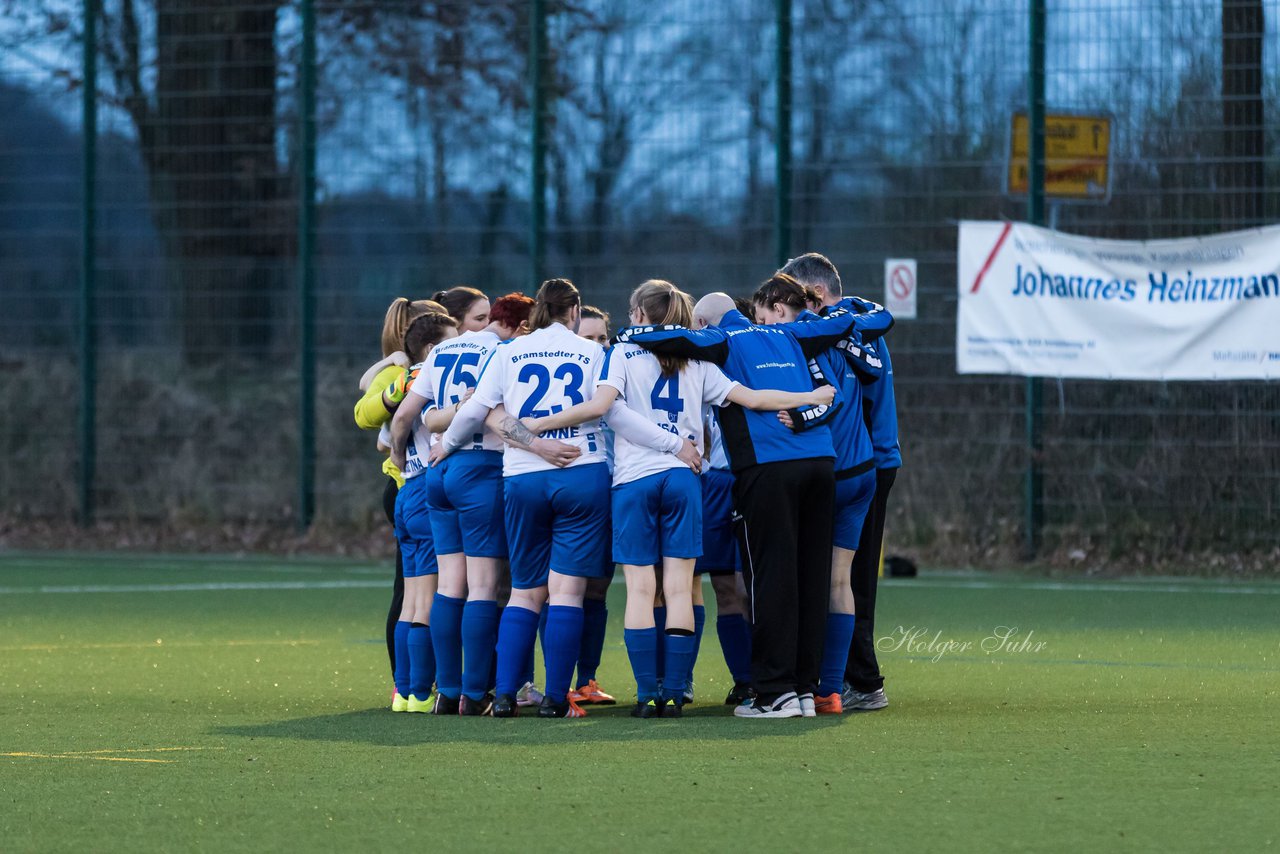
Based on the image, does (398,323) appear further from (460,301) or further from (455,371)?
(455,371)

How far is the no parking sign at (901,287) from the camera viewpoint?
16.3 metres

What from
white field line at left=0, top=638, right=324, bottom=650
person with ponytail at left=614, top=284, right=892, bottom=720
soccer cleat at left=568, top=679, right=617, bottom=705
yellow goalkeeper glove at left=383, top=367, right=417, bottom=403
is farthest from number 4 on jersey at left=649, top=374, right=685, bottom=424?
white field line at left=0, top=638, right=324, bottom=650

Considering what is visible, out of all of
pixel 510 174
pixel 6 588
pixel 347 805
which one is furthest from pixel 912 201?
pixel 347 805

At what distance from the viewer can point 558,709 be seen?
830 centimetres

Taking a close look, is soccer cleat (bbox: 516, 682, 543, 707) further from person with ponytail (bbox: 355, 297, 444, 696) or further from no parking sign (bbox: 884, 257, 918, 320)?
no parking sign (bbox: 884, 257, 918, 320)

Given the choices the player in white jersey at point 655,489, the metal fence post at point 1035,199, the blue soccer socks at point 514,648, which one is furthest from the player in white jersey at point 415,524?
the metal fence post at point 1035,199

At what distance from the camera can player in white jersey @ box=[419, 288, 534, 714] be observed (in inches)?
336

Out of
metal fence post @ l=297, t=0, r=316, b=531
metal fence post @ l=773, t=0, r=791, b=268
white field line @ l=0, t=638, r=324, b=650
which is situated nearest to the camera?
white field line @ l=0, t=638, r=324, b=650

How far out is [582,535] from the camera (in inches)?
327

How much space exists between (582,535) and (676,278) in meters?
9.16

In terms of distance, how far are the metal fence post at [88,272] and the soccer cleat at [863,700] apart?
12154mm

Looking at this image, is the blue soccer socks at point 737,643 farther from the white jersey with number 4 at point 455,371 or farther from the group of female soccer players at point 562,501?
the white jersey with number 4 at point 455,371

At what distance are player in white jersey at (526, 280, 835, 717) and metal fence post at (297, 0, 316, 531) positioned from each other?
34.3 feet

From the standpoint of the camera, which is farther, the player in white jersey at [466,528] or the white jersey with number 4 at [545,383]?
the player in white jersey at [466,528]
